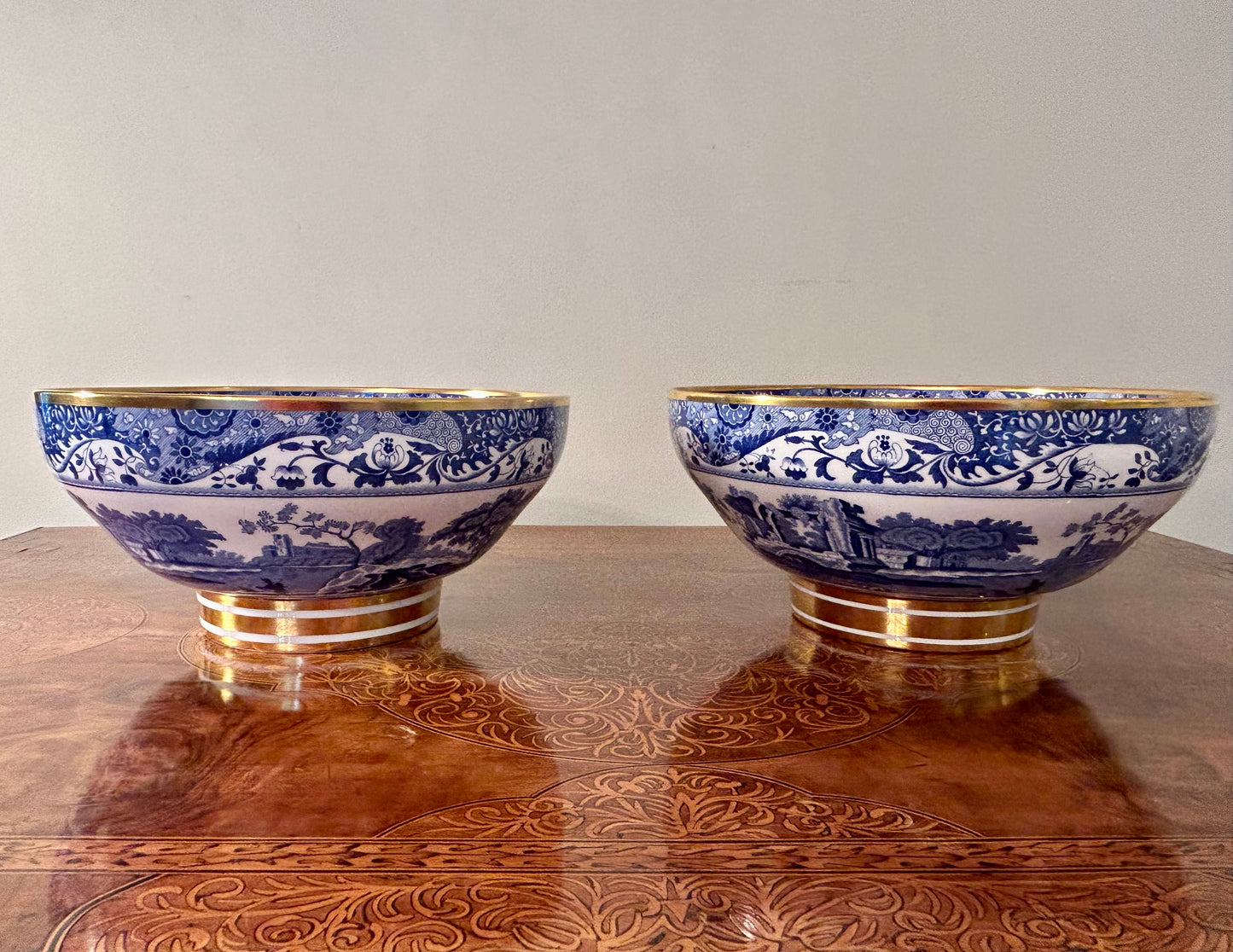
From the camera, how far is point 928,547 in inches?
21.5

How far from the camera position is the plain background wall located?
1.47m

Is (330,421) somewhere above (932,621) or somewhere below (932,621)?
above

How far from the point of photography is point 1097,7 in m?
1.53

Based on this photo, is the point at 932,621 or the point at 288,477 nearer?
the point at 288,477

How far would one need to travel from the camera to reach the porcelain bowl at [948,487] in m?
0.51

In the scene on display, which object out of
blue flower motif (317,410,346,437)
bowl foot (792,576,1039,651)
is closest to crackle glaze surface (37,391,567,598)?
blue flower motif (317,410,346,437)

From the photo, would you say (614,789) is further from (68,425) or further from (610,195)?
(610,195)

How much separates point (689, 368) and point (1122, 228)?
78 cm

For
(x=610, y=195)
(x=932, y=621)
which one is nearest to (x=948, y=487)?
(x=932, y=621)

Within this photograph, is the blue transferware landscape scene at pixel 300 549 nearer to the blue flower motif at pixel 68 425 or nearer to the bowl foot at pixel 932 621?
the blue flower motif at pixel 68 425

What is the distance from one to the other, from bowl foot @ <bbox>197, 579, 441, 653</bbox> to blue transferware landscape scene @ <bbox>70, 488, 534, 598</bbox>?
28 mm

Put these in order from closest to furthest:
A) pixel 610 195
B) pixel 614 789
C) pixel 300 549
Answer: pixel 614 789 → pixel 300 549 → pixel 610 195

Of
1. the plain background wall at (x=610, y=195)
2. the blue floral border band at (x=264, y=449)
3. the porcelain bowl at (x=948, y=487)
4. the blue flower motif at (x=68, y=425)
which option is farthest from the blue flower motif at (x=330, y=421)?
the plain background wall at (x=610, y=195)

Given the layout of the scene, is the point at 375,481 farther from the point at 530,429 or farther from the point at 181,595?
the point at 181,595
